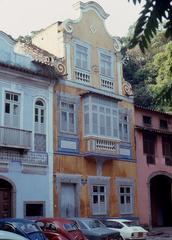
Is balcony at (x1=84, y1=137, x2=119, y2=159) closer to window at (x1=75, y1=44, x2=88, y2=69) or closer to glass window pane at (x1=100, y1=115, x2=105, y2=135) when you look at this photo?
glass window pane at (x1=100, y1=115, x2=105, y2=135)

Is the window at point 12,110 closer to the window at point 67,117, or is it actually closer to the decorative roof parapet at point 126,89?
the window at point 67,117

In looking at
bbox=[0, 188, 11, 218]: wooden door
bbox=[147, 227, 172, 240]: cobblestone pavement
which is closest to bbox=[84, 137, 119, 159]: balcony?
bbox=[147, 227, 172, 240]: cobblestone pavement

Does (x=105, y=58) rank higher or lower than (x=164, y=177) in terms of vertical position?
higher

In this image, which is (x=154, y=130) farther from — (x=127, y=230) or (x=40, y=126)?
(x=127, y=230)

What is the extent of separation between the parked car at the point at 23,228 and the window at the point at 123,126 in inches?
499

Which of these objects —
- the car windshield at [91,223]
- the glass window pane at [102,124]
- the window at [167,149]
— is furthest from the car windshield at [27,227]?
the window at [167,149]

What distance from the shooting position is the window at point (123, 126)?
23734 mm

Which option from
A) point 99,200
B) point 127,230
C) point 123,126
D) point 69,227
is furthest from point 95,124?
point 69,227

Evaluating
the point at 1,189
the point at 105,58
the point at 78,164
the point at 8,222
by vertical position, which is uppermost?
the point at 105,58

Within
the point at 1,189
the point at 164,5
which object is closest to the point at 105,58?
the point at 1,189

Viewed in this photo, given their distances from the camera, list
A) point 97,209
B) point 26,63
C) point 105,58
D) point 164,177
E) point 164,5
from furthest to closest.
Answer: point 164,177 → point 105,58 → point 97,209 → point 26,63 → point 164,5

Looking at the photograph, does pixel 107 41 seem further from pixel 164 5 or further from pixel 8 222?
pixel 164 5

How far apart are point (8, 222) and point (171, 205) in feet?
58.6

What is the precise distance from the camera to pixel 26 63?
65.3 ft
